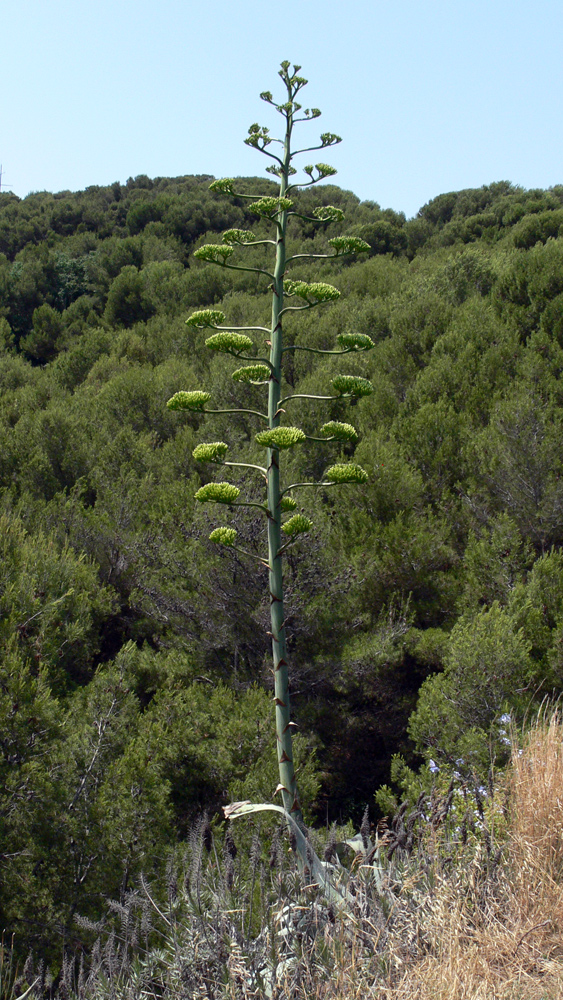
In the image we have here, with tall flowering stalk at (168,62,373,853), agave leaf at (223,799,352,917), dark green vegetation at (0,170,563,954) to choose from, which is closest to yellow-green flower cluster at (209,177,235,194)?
tall flowering stalk at (168,62,373,853)

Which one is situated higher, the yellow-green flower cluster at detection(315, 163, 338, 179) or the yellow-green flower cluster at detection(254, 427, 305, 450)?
the yellow-green flower cluster at detection(315, 163, 338, 179)

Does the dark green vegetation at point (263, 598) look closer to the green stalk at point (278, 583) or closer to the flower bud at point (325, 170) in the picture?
the green stalk at point (278, 583)

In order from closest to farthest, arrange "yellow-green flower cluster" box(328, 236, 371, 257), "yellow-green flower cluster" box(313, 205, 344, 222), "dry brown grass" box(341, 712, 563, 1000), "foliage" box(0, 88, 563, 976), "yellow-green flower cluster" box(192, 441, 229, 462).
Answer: "dry brown grass" box(341, 712, 563, 1000) < "yellow-green flower cluster" box(192, 441, 229, 462) < "yellow-green flower cluster" box(328, 236, 371, 257) < "yellow-green flower cluster" box(313, 205, 344, 222) < "foliage" box(0, 88, 563, 976)

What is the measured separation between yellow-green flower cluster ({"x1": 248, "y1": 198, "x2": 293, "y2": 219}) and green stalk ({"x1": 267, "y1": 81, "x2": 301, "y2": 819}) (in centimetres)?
9

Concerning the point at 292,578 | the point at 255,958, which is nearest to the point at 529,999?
the point at 255,958

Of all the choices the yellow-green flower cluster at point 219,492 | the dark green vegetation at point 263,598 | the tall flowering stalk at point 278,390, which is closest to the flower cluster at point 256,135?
the tall flowering stalk at point 278,390

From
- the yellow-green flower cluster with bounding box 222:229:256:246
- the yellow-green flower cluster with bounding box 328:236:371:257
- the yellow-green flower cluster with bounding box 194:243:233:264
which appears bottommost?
the yellow-green flower cluster with bounding box 194:243:233:264

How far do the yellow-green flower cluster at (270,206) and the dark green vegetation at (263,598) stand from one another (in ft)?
12.1

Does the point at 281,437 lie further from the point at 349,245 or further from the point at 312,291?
the point at 349,245

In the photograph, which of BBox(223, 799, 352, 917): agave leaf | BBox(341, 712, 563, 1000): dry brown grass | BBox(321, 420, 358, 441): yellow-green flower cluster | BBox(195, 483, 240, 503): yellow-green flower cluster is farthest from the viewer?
BBox(321, 420, 358, 441): yellow-green flower cluster

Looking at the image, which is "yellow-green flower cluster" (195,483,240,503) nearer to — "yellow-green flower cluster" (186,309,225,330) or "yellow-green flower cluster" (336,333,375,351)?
"yellow-green flower cluster" (186,309,225,330)

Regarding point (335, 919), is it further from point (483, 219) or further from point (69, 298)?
point (69, 298)

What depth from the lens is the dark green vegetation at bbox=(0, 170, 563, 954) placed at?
6.23 metres

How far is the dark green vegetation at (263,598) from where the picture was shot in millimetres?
6232
